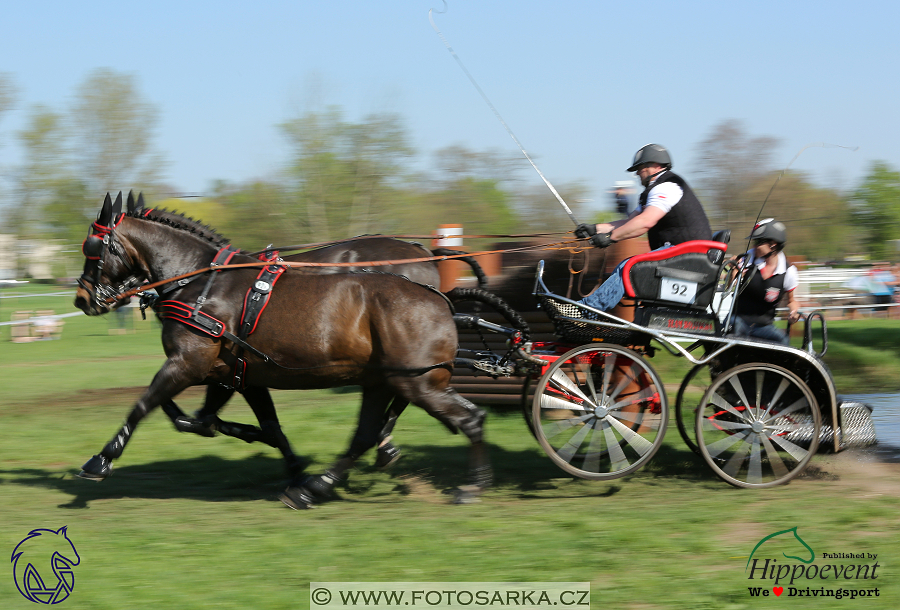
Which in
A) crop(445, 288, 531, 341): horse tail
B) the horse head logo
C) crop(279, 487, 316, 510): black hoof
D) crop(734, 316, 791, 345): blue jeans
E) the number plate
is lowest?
crop(279, 487, 316, 510): black hoof

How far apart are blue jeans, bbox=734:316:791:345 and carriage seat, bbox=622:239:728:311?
0.70 metres

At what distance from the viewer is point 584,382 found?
18.6 feet

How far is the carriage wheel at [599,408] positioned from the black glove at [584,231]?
0.73m

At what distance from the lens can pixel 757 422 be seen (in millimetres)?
5512

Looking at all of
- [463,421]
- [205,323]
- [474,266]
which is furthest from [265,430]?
[474,266]

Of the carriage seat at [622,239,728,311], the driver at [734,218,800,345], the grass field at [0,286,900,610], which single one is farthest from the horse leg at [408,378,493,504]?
the driver at [734,218,800,345]

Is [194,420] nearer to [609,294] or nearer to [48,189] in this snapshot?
[609,294]

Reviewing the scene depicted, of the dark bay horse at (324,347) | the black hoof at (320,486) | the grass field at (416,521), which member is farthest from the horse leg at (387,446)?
the black hoof at (320,486)

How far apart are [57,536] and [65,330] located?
21.3 m

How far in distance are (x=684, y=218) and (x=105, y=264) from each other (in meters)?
4.09

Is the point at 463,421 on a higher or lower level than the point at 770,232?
lower

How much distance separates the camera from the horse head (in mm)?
6023

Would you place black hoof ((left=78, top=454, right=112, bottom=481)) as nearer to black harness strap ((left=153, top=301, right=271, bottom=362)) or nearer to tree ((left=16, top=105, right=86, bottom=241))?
black harness strap ((left=153, top=301, right=271, bottom=362))

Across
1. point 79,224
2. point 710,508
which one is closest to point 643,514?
point 710,508
